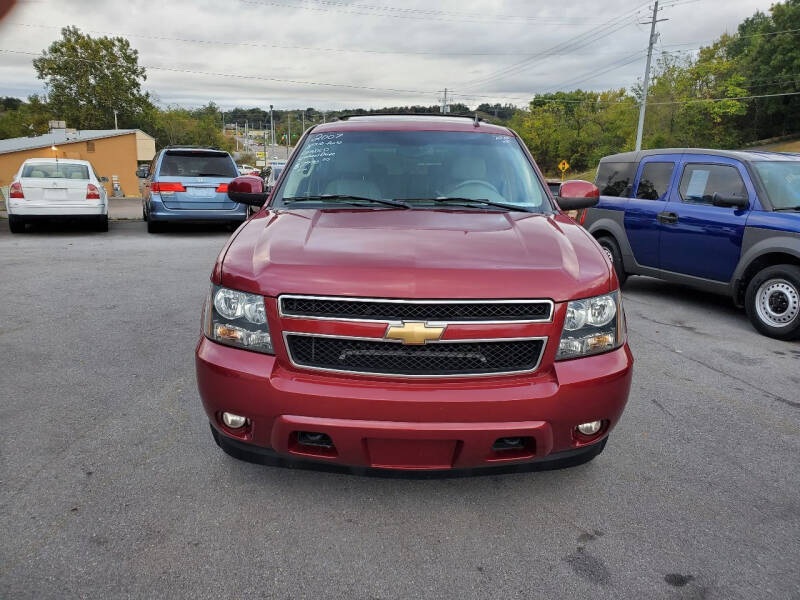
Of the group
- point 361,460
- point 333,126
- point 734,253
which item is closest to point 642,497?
point 361,460

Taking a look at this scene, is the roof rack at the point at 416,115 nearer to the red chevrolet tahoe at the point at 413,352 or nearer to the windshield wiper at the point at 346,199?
the windshield wiper at the point at 346,199

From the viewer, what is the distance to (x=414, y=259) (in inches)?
100

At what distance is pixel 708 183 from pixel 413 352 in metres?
5.80

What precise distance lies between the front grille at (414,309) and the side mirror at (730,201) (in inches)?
191

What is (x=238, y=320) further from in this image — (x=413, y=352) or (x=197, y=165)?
(x=197, y=165)

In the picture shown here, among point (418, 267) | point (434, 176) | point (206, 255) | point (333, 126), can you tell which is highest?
point (333, 126)

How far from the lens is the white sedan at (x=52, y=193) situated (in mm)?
12180

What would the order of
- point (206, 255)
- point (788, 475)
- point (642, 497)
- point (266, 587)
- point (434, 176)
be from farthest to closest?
point (206, 255)
point (434, 176)
point (788, 475)
point (642, 497)
point (266, 587)

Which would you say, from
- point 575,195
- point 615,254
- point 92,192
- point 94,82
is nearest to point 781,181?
point 615,254

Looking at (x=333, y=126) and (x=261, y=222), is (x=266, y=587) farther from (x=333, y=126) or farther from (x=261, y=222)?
(x=333, y=126)

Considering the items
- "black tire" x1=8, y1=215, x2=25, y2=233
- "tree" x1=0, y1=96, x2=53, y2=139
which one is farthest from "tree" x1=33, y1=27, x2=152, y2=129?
"black tire" x1=8, y1=215, x2=25, y2=233

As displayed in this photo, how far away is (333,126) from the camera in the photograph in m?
4.29

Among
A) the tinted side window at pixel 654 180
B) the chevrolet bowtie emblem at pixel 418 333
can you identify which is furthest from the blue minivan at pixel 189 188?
the chevrolet bowtie emblem at pixel 418 333

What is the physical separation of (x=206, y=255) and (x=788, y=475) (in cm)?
897
